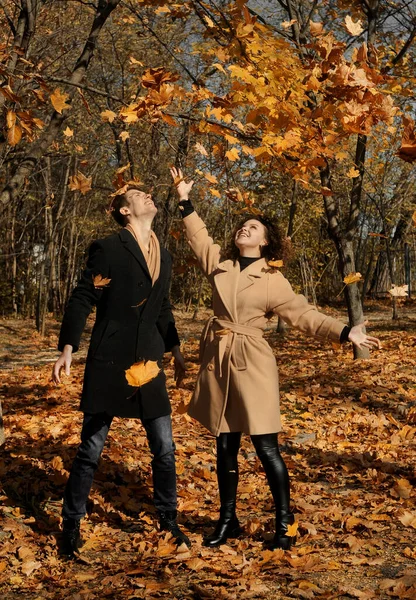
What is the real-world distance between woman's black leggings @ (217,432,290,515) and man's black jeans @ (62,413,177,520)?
0.92ft

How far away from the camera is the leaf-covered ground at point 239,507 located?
3.17m

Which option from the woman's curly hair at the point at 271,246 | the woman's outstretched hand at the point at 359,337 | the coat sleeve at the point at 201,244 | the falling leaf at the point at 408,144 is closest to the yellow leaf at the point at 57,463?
the coat sleeve at the point at 201,244

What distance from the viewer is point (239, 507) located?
443 cm

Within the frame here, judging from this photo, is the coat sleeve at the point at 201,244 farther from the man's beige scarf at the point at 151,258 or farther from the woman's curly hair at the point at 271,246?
the man's beige scarf at the point at 151,258

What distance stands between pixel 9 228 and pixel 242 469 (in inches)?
564

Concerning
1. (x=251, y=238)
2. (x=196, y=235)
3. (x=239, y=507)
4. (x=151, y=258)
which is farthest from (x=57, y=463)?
(x=251, y=238)

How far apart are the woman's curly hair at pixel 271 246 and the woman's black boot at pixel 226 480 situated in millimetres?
992

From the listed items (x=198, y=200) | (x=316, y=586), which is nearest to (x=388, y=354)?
(x=316, y=586)

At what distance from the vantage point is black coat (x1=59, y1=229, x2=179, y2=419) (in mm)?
3354

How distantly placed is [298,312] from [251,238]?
48 centimetres

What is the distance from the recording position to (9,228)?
59.2ft

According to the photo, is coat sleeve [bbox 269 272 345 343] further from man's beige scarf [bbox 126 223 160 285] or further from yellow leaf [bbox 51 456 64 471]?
yellow leaf [bbox 51 456 64 471]

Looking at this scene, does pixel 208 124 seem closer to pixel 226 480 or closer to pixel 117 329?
pixel 117 329

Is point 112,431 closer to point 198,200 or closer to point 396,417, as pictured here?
point 396,417
